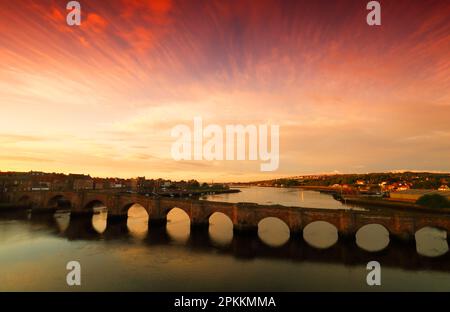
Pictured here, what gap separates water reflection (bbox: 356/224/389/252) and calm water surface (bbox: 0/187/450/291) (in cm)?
12

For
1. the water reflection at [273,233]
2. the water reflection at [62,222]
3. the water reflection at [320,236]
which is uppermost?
the water reflection at [320,236]

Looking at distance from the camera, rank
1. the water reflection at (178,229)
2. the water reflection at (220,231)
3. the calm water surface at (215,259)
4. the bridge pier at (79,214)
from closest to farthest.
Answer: the calm water surface at (215,259) → the water reflection at (220,231) → the water reflection at (178,229) → the bridge pier at (79,214)

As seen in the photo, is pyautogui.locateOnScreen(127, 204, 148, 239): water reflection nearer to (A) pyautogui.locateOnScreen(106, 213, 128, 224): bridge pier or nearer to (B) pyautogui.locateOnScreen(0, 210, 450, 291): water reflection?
(B) pyautogui.locateOnScreen(0, 210, 450, 291): water reflection

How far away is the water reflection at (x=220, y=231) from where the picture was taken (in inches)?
1500

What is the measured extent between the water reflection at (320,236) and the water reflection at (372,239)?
10.9 feet

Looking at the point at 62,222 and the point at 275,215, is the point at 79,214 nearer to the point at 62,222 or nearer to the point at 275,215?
the point at 62,222

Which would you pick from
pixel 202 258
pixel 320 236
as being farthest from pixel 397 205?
pixel 202 258

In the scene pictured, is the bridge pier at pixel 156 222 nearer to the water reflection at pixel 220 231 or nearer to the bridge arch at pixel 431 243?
the water reflection at pixel 220 231

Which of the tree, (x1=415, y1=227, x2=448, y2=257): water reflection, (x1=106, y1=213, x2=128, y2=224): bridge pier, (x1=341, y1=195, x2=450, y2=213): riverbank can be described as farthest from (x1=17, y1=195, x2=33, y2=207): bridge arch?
the tree

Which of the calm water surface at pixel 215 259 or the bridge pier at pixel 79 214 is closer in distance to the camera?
the calm water surface at pixel 215 259

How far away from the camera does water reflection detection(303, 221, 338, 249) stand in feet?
116

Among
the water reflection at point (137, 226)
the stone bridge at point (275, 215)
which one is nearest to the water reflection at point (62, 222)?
the stone bridge at point (275, 215)
